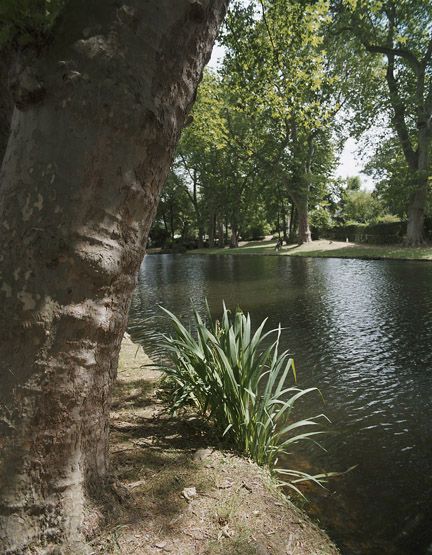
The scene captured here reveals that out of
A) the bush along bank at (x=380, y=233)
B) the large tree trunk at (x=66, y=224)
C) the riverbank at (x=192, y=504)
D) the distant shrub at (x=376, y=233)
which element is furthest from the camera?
the distant shrub at (x=376, y=233)

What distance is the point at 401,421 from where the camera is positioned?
4.22 m

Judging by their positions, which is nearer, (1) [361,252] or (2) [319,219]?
(1) [361,252]

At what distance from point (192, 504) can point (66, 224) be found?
1668 millimetres

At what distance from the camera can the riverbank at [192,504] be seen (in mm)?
1869

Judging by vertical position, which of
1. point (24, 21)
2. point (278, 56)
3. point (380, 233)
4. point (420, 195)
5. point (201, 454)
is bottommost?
point (201, 454)

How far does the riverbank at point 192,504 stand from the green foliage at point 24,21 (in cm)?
206

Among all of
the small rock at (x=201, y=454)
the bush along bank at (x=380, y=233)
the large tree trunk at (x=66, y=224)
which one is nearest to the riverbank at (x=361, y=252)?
the bush along bank at (x=380, y=233)

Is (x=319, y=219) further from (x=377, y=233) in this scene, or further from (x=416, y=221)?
(x=416, y=221)

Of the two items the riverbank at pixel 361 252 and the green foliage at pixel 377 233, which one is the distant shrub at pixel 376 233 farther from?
the riverbank at pixel 361 252

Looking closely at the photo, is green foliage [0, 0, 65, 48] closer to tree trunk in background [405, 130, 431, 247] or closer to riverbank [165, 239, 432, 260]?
riverbank [165, 239, 432, 260]

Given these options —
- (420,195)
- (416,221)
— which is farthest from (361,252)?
(420,195)

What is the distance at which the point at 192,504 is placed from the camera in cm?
220

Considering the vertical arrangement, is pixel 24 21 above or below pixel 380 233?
below

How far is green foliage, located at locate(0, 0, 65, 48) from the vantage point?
5.02 ft
